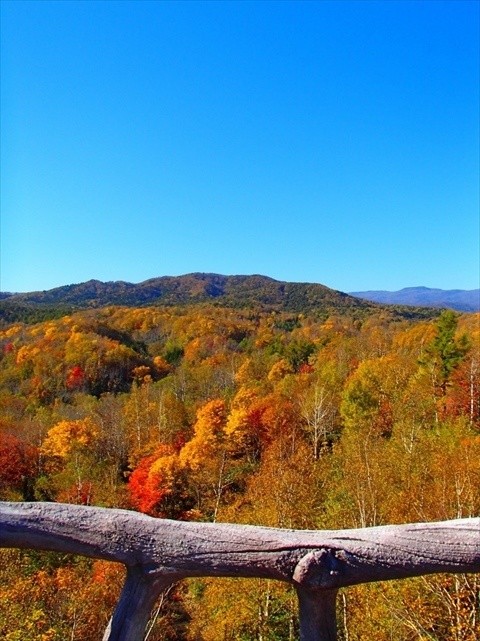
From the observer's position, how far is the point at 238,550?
2053 millimetres

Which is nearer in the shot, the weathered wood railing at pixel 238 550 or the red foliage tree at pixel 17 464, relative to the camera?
the weathered wood railing at pixel 238 550

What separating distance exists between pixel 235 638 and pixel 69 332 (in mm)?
86734

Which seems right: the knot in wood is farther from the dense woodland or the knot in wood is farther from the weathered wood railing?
the dense woodland

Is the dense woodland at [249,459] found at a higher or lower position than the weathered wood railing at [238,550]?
lower

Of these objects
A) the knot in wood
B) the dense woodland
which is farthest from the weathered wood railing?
the dense woodland

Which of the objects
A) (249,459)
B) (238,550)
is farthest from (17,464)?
(238,550)

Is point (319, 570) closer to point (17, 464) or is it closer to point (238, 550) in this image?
point (238, 550)

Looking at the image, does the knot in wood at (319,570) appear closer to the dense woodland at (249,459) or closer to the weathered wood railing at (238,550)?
the weathered wood railing at (238,550)

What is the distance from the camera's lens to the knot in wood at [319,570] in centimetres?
200

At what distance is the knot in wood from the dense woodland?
5756 mm

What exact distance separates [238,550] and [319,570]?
35cm

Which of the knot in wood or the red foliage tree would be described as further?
the red foliage tree

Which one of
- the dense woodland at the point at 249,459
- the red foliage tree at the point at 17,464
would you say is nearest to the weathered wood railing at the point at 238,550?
the dense woodland at the point at 249,459

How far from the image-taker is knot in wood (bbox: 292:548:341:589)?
6.57 feet
